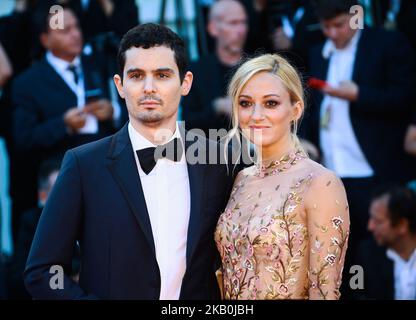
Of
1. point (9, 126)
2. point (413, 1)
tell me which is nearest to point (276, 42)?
point (413, 1)

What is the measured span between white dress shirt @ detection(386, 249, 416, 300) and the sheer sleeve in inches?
91.5

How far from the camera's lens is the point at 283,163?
144 inches

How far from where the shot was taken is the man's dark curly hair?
3459mm

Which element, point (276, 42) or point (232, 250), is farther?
point (276, 42)

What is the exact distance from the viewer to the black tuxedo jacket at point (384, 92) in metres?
5.80

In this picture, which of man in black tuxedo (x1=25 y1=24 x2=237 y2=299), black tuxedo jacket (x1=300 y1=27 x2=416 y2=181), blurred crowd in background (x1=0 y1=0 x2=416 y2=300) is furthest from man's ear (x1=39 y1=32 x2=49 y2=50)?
man in black tuxedo (x1=25 y1=24 x2=237 y2=299)

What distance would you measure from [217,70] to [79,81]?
88 cm

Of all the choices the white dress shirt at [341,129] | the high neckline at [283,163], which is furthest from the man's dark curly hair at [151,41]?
the white dress shirt at [341,129]

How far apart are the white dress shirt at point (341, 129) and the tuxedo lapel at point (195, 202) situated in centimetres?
241

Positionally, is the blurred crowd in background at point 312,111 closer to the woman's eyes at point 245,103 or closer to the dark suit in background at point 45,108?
the dark suit in background at point 45,108

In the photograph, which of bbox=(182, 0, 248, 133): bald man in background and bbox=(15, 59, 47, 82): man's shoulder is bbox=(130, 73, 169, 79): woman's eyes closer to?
bbox=(182, 0, 248, 133): bald man in background

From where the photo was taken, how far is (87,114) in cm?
581
